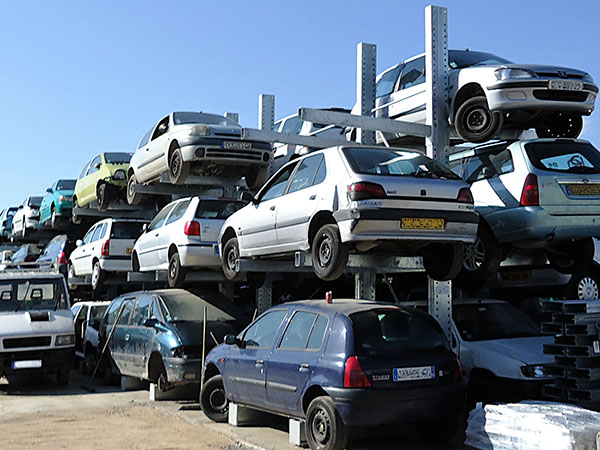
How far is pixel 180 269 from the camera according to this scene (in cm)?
1212

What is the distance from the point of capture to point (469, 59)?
10.8 m

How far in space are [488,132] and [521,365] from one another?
3.03 metres

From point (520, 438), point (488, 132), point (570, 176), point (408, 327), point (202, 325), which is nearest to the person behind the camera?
point (520, 438)

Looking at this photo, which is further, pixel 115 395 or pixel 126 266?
pixel 126 266

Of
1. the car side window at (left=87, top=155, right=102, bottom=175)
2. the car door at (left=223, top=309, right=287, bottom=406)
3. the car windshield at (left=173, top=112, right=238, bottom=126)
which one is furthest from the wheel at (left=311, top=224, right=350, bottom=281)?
the car side window at (left=87, top=155, right=102, bottom=175)

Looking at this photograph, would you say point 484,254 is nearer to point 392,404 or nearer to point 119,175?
point 392,404

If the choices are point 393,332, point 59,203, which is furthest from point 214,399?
point 59,203

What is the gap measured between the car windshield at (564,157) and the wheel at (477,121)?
56 cm

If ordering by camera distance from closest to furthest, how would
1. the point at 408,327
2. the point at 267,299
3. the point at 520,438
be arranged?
the point at 520,438, the point at 408,327, the point at 267,299

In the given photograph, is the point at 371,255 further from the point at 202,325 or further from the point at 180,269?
the point at 180,269

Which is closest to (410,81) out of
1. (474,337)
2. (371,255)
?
(371,255)

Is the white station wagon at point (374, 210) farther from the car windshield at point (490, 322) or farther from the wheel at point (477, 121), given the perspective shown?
the wheel at point (477, 121)

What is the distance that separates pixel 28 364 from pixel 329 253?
6.93 metres

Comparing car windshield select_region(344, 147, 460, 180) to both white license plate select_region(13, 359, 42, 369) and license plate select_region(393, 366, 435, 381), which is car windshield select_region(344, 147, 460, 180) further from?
white license plate select_region(13, 359, 42, 369)
